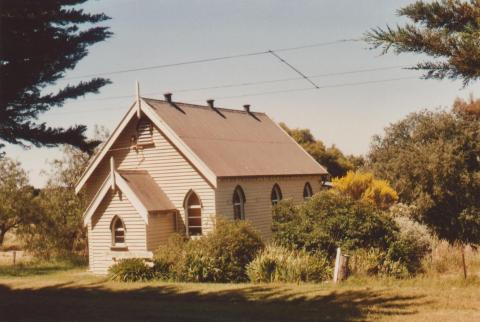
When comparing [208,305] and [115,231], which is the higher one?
[115,231]

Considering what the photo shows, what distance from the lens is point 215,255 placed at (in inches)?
838

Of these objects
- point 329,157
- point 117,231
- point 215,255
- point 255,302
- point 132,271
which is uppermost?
point 329,157

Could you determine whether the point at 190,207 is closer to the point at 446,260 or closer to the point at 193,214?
the point at 193,214

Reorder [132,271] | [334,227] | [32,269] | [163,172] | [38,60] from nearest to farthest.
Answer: [38,60]
[334,227]
[132,271]
[163,172]
[32,269]

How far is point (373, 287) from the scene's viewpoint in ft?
53.5

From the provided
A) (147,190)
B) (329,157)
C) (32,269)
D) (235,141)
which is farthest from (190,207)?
(329,157)

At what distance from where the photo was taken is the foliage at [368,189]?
3359 cm

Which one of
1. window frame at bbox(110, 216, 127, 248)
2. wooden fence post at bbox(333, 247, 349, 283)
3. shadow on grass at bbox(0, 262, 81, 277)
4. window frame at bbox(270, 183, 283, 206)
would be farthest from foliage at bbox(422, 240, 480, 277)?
shadow on grass at bbox(0, 262, 81, 277)

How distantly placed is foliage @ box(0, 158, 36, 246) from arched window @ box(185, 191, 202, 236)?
1079cm

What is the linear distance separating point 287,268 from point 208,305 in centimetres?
467

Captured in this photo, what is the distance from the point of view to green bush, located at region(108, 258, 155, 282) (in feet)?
71.2

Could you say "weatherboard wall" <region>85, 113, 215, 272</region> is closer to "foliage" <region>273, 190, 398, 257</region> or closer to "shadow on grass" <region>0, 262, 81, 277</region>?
"shadow on grass" <region>0, 262, 81, 277</region>

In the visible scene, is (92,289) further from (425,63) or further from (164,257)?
(425,63)

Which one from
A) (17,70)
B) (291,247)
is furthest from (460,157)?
(17,70)
